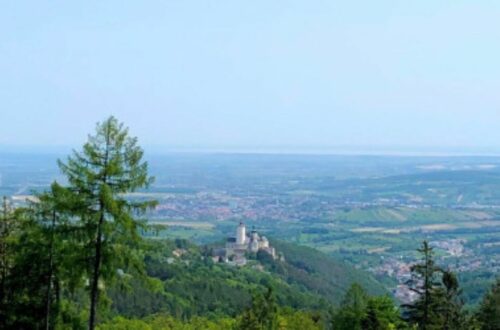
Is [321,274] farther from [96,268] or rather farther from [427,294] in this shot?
[96,268]

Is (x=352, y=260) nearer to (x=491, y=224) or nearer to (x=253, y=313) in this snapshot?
(x=491, y=224)

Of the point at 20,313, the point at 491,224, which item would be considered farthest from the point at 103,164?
the point at 491,224

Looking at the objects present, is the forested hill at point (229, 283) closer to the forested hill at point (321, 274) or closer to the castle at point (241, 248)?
the forested hill at point (321, 274)

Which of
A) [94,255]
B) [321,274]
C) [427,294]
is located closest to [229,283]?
[321,274]

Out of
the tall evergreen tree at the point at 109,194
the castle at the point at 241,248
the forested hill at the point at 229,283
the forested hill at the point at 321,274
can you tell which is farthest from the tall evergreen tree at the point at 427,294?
the castle at the point at 241,248

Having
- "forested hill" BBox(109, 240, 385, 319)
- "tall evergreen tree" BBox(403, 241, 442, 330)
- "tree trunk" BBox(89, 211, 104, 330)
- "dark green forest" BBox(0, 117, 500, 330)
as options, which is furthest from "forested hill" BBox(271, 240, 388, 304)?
"tree trunk" BBox(89, 211, 104, 330)

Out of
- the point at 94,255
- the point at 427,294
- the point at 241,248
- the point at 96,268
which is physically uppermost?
the point at 94,255
